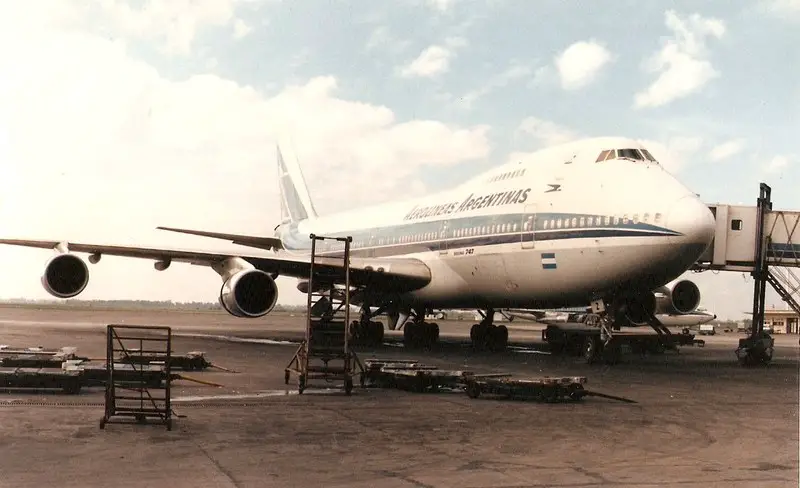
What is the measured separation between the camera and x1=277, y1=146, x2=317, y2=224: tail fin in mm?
38531

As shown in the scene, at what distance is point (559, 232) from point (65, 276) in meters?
13.0

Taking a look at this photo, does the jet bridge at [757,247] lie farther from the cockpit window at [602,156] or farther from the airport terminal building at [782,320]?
the airport terminal building at [782,320]

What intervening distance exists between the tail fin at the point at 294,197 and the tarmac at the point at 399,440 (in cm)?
2462

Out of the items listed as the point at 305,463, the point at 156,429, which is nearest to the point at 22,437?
the point at 156,429

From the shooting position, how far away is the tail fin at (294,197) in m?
38.5

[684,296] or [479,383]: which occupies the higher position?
[684,296]

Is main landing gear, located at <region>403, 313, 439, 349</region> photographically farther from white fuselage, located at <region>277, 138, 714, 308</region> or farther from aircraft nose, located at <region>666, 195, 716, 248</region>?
aircraft nose, located at <region>666, 195, 716, 248</region>

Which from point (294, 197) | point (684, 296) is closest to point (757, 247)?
point (684, 296)

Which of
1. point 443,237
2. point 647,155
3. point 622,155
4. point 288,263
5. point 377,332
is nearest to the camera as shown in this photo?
point 622,155

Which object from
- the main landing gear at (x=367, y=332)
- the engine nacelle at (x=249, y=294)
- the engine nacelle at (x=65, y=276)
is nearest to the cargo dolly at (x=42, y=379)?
the engine nacelle at (x=249, y=294)

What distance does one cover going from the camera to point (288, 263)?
73.5ft

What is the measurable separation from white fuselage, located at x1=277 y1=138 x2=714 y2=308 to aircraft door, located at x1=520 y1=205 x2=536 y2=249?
0.08 ft

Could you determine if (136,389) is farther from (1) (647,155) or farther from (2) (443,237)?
(2) (443,237)

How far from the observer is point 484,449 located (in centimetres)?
788
